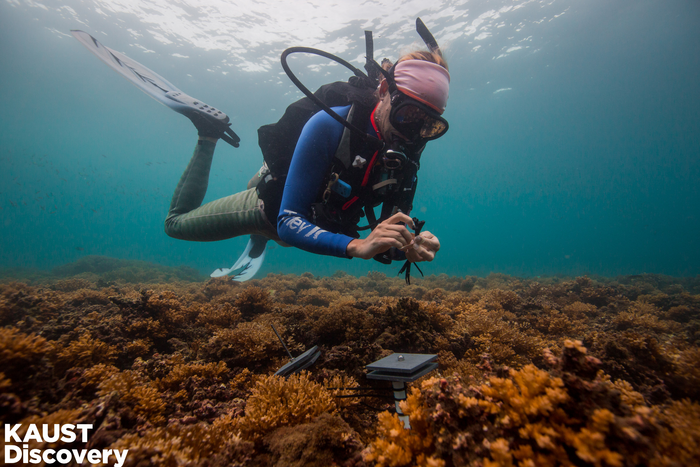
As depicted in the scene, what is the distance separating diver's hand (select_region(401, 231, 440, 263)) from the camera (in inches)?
91.7

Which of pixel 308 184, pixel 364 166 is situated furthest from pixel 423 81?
pixel 308 184

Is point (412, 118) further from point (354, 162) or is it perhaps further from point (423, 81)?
point (354, 162)

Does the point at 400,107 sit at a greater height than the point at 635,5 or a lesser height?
lesser

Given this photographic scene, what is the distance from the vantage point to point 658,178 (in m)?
87.9

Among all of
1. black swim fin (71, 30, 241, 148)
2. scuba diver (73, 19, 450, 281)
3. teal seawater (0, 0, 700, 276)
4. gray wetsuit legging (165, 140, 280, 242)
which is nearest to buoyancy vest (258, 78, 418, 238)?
scuba diver (73, 19, 450, 281)

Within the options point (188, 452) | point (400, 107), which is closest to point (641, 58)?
point (400, 107)

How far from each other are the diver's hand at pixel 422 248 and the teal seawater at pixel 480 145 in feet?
93.7

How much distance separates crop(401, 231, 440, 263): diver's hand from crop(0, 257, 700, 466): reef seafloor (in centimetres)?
97

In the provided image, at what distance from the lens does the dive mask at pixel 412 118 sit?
288 centimetres

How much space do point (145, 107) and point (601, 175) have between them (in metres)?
147

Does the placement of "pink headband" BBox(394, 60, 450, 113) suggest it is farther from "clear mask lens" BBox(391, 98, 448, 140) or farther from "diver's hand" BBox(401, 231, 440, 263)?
"diver's hand" BBox(401, 231, 440, 263)

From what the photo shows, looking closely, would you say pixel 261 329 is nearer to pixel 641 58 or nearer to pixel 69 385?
pixel 69 385

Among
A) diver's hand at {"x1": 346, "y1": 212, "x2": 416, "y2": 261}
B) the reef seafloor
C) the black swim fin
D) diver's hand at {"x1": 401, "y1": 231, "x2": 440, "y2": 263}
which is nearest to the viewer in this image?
the reef seafloor

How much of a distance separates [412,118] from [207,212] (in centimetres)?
371
